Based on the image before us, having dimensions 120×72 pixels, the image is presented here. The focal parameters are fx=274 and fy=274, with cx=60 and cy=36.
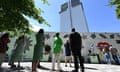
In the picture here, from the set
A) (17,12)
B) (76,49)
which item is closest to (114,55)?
(17,12)

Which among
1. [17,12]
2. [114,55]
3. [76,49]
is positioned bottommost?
[76,49]

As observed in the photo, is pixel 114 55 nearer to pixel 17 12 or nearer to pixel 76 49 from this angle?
pixel 17 12

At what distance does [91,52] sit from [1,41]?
1238cm

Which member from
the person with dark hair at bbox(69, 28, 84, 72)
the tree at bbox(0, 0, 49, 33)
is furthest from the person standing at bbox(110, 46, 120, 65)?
the person with dark hair at bbox(69, 28, 84, 72)

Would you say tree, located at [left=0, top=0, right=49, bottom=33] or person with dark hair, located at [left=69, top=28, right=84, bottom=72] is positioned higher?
tree, located at [left=0, top=0, right=49, bottom=33]

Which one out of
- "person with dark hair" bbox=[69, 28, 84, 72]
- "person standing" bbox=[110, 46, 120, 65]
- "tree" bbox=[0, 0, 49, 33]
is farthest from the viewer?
"person standing" bbox=[110, 46, 120, 65]

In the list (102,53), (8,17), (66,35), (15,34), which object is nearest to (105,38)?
(102,53)

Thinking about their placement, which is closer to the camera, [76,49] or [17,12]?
[76,49]

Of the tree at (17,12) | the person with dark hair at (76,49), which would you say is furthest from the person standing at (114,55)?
the person with dark hair at (76,49)

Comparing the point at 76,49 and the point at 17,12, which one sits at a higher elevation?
the point at 17,12

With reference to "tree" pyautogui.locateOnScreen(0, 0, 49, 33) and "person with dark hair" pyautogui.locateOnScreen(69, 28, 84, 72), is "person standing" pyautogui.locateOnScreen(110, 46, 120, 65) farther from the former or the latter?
"person with dark hair" pyautogui.locateOnScreen(69, 28, 84, 72)

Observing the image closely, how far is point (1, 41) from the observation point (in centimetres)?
1207

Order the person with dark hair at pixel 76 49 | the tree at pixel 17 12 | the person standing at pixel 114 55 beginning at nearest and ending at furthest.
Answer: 1. the person with dark hair at pixel 76 49
2. the tree at pixel 17 12
3. the person standing at pixel 114 55

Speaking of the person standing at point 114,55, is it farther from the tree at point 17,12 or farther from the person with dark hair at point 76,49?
the person with dark hair at point 76,49
